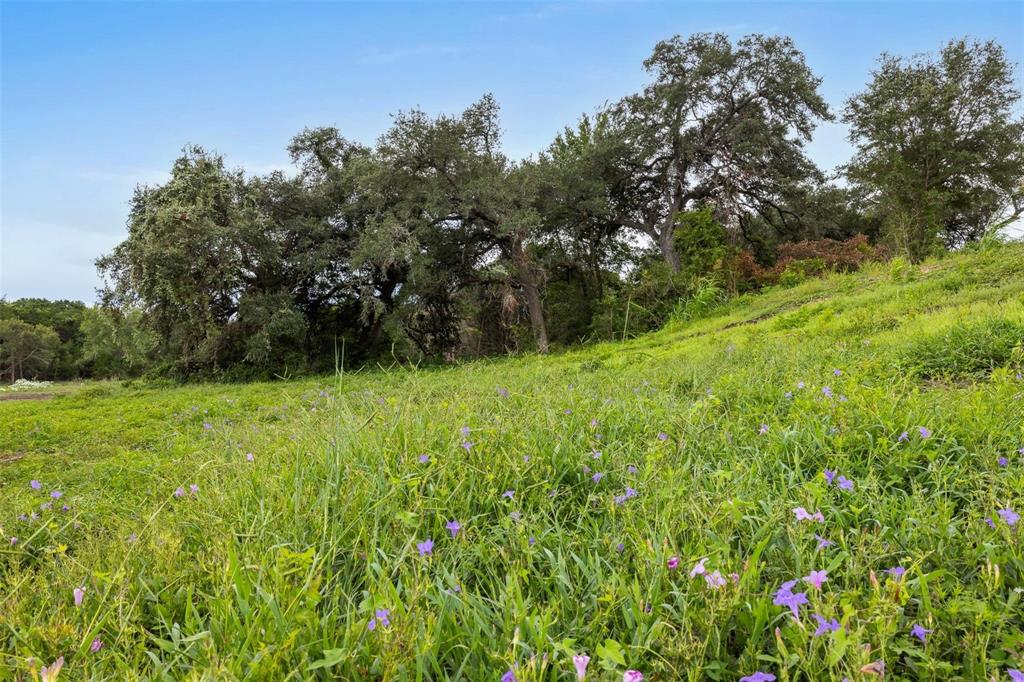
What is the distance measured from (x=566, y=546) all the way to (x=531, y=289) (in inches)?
564

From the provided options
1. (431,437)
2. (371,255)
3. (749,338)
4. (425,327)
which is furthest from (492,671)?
(425,327)

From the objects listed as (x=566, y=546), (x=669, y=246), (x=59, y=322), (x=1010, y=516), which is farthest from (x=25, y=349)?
(x=1010, y=516)

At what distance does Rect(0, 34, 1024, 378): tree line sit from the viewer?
1419 cm

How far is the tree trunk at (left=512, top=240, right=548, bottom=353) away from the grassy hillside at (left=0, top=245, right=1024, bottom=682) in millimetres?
11838

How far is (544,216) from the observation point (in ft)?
55.7

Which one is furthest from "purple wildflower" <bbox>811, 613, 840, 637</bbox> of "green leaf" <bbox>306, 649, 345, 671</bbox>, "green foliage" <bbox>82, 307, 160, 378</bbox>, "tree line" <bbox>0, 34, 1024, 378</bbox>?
"green foliage" <bbox>82, 307, 160, 378</bbox>

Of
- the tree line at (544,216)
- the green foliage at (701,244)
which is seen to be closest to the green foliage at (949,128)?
the tree line at (544,216)

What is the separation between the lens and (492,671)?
1243mm

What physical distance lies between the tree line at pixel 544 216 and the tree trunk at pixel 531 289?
0.23ft

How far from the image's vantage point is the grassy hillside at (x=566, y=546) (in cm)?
121

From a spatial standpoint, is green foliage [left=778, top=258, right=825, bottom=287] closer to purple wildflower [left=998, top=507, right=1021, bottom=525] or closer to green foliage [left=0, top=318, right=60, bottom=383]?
purple wildflower [left=998, top=507, right=1021, bottom=525]

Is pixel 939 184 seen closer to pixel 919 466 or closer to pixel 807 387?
pixel 807 387

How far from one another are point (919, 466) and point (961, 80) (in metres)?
18.9

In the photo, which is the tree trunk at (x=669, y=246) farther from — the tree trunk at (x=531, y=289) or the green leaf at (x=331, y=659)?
the green leaf at (x=331, y=659)
